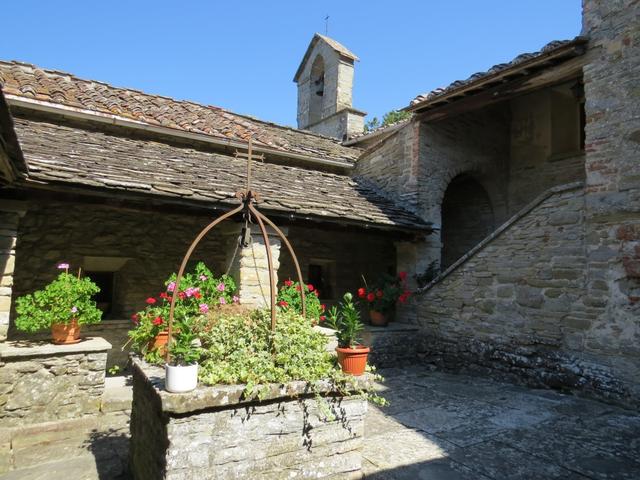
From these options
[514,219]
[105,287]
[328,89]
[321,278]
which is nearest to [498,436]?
[514,219]

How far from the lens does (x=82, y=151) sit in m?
6.03

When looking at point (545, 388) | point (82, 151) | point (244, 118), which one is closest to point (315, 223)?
point (82, 151)

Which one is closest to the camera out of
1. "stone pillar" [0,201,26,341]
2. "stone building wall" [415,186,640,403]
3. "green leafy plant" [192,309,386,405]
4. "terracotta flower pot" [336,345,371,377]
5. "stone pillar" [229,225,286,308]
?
"green leafy plant" [192,309,386,405]

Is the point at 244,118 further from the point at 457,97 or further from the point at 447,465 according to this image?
the point at 447,465

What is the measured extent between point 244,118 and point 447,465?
30.4ft

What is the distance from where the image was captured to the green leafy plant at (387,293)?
743cm

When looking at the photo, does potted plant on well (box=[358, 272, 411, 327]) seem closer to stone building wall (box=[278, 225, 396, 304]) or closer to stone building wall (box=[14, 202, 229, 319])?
stone building wall (box=[278, 225, 396, 304])

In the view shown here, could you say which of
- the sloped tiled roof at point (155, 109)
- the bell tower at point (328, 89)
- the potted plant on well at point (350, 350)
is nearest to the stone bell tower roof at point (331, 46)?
the bell tower at point (328, 89)

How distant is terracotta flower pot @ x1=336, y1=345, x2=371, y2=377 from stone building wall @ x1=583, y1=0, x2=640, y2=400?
369cm

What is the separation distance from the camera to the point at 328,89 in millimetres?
12961

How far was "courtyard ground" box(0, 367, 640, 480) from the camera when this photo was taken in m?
3.27

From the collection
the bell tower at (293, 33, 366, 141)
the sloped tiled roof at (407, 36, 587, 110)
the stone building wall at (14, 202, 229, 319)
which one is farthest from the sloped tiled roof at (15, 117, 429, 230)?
the bell tower at (293, 33, 366, 141)

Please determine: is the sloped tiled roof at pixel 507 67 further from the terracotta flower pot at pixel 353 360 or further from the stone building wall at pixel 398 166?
the terracotta flower pot at pixel 353 360

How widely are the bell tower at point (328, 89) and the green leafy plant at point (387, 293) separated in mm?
5780
